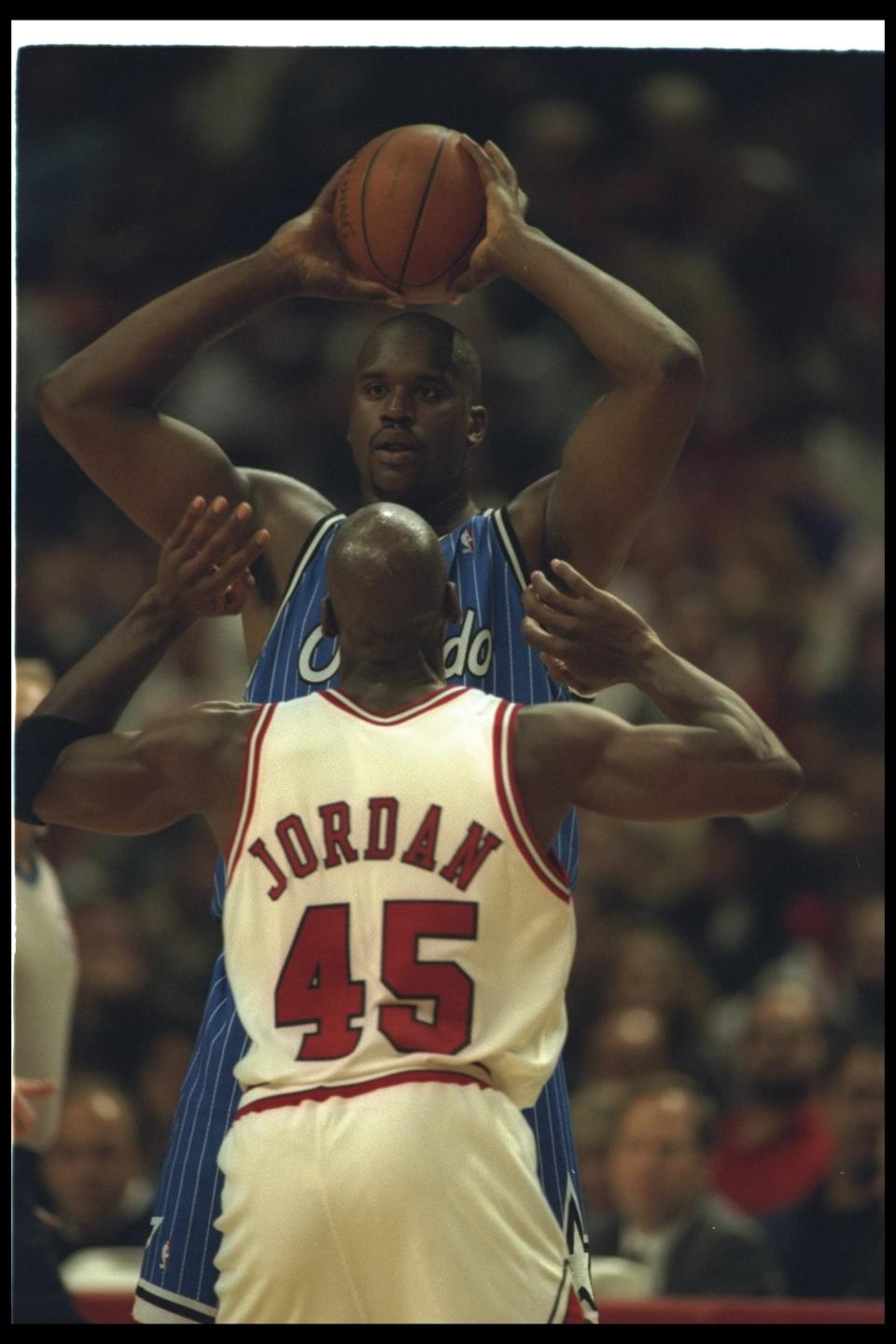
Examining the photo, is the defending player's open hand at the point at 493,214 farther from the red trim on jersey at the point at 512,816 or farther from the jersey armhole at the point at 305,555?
the red trim on jersey at the point at 512,816

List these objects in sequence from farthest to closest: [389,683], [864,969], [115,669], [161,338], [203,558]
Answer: [864,969], [161,338], [203,558], [115,669], [389,683]

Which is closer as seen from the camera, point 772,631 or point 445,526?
point 445,526

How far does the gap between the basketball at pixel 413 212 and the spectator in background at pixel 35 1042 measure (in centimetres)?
198

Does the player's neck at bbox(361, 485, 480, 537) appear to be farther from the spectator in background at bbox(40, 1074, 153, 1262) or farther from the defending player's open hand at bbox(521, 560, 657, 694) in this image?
the spectator in background at bbox(40, 1074, 153, 1262)

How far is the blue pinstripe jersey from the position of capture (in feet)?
12.4

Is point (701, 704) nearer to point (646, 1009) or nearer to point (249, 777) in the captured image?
point (249, 777)

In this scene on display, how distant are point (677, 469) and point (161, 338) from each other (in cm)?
544

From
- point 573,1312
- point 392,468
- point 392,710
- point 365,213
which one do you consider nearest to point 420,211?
point 365,213

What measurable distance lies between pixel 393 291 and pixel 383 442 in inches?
15.5

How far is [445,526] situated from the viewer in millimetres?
4172

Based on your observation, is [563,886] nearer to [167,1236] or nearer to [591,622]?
[591,622]

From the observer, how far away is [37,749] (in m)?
A: 3.54

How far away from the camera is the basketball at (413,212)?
13.6ft

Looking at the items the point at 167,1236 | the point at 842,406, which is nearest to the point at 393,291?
the point at 167,1236
